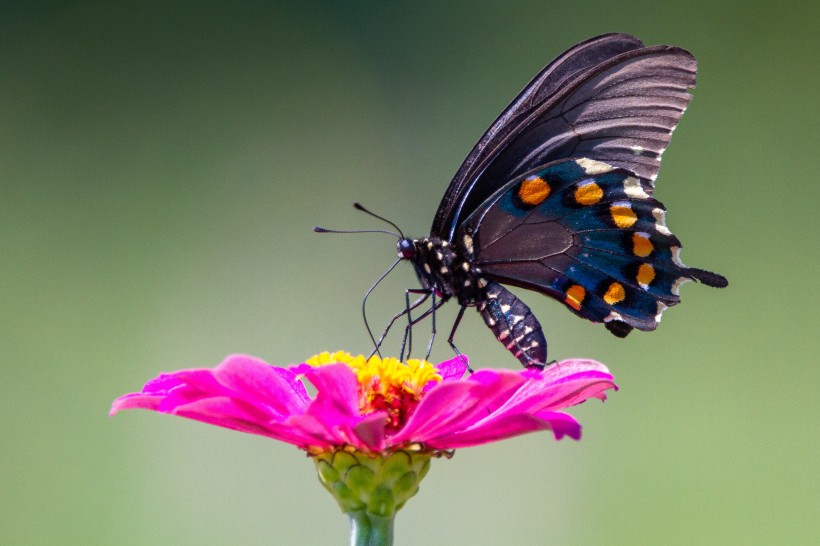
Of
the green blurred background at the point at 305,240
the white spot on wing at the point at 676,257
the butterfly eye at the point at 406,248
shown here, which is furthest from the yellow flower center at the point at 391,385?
the green blurred background at the point at 305,240

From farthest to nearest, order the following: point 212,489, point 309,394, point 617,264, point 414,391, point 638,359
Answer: point 638,359, point 212,489, point 617,264, point 309,394, point 414,391

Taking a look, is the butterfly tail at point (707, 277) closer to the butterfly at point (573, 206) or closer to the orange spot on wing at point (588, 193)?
the butterfly at point (573, 206)

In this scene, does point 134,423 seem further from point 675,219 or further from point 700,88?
point 700,88

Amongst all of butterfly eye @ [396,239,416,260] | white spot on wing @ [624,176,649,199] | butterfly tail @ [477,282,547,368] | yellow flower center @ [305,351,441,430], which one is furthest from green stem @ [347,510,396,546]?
white spot on wing @ [624,176,649,199]

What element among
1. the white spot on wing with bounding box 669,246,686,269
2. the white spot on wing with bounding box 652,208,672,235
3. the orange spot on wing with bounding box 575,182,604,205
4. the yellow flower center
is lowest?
the yellow flower center

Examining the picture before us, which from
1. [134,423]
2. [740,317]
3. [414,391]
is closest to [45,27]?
[134,423]

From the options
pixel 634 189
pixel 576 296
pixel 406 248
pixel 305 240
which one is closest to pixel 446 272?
pixel 406 248

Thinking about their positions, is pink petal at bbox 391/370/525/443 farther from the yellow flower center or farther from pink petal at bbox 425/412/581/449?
the yellow flower center
